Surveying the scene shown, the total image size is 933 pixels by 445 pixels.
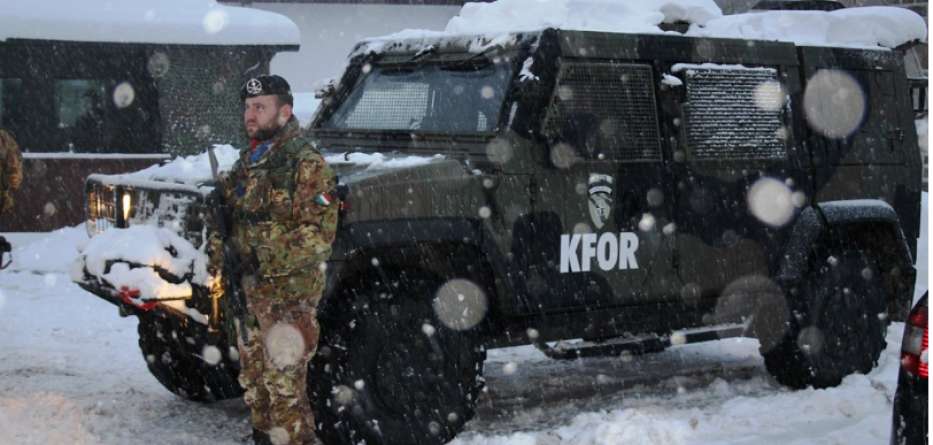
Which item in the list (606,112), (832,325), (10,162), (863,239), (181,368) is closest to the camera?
(606,112)

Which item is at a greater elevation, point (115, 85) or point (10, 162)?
point (115, 85)

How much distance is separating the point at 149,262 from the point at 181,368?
4.84ft

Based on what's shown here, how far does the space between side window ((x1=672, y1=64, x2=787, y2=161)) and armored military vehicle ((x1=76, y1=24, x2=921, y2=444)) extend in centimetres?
1

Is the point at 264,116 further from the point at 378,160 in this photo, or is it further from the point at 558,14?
the point at 558,14

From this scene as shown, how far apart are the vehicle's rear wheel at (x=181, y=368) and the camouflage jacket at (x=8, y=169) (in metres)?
2.43

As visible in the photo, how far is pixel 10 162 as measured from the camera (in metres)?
8.76

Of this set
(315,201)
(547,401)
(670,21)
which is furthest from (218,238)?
(670,21)

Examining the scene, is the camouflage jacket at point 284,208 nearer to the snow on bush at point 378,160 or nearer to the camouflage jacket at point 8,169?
the snow on bush at point 378,160

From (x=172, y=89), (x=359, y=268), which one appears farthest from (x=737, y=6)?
(x=359, y=268)

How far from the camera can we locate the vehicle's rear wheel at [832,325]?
7.28 meters

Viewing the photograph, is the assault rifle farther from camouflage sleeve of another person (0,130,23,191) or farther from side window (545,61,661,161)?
camouflage sleeve of another person (0,130,23,191)

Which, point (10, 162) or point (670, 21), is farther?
point (10, 162)

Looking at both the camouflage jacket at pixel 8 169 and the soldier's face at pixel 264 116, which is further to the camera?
the camouflage jacket at pixel 8 169

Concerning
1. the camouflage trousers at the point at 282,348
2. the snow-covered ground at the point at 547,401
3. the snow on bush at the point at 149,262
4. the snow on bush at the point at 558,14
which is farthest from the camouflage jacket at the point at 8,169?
the camouflage trousers at the point at 282,348
